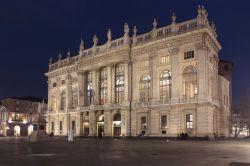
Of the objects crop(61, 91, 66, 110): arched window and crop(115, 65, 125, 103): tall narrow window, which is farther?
crop(61, 91, 66, 110): arched window

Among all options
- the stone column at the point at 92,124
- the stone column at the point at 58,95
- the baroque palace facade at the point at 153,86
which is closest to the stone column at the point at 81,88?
the baroque palace facade at the point at 153,86

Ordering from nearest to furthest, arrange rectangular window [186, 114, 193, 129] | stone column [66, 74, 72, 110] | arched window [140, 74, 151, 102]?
rectangular window [186, 114, 193, 129], arched window [140, 74, 151, 102], stone column [66, 74, 72, 110]

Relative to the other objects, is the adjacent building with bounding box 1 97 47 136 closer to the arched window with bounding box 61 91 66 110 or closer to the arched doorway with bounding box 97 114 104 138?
the arched window with bounding box 61 91 66 110

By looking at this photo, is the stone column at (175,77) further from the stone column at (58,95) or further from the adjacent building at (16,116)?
the adjacent building at (16,116)

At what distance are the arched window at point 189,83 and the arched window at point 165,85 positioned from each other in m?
3.41

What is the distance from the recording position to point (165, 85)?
66.5 meters

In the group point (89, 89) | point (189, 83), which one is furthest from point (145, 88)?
point (89, 89)

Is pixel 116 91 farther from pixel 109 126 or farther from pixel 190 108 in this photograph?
pixel 190 108

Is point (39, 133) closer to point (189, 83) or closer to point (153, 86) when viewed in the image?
point (153, 86)

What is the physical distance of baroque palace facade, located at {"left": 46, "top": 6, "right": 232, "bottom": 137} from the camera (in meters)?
60.8

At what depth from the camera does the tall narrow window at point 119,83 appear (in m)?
74.4

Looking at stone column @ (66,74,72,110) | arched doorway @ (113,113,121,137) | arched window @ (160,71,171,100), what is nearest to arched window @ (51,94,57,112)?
stone column @ (66,74,72,110)

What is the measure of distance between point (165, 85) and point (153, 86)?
244 cm

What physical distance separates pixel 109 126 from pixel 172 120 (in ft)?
55.7
